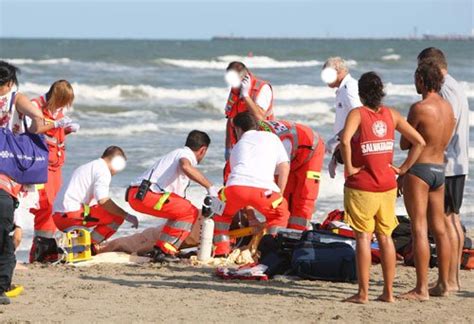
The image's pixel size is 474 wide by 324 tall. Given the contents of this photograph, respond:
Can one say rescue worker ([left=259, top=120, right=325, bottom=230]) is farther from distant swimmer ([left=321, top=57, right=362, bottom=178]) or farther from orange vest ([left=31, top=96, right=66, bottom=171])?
orange vest ([left=31, top=96, right=66, bottom=171])

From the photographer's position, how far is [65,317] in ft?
21.3

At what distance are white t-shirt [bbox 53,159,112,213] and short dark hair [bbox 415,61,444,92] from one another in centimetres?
317

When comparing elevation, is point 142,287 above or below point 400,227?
below

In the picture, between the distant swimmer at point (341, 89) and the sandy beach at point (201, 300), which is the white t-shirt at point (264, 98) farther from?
the sandy beach at point (201, 300)

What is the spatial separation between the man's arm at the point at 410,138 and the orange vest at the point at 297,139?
2.36 m

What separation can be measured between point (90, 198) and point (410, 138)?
3396 millimetres

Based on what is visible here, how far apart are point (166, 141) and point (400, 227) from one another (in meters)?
11.7

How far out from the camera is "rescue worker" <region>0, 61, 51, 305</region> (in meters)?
6.72

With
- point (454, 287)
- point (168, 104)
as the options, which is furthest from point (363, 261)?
point (168, 104)

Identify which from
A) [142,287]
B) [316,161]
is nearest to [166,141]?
[316,161]

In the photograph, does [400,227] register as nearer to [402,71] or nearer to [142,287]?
[142,287]

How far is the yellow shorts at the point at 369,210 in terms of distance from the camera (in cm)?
658

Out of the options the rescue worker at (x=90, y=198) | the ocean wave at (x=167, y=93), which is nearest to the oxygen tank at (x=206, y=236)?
the rescue worker at (x=90, y=198)

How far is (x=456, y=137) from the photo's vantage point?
23.5ft
